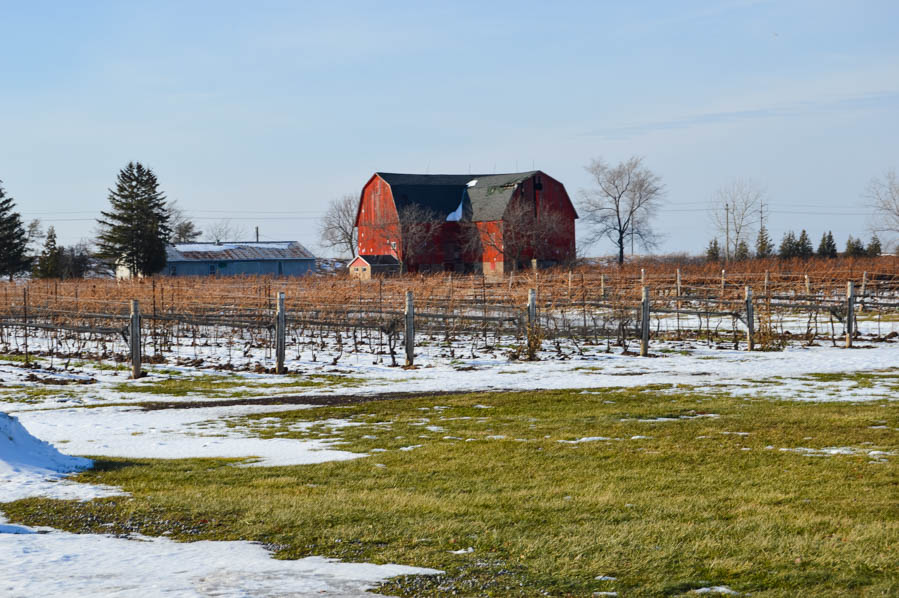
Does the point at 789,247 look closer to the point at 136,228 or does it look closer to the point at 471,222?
the point at 471,222

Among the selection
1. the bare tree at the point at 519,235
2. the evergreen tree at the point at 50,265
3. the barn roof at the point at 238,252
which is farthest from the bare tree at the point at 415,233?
the evergreen tree at the point at 50,265

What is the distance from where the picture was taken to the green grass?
5.67 m

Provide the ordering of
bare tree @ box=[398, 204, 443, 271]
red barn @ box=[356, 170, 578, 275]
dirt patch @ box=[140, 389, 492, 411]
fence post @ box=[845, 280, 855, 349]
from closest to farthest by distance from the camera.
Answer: dirt patch @ box=[140, 389, 492, 411], fence post @ box=[845, 280, 855, 349], red barn @ box=[356, 170, 578, 275], bare tree @ box=[398, 204, 443, 271]

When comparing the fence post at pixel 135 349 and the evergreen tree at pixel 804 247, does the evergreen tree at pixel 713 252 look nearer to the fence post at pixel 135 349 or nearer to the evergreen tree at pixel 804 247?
the evergreen tree at pixel 804 247

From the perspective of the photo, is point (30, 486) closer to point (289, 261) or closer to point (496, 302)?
point (496, 302)

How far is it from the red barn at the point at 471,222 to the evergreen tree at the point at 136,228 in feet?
51.9

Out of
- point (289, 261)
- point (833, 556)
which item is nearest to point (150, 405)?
point (833, 556)

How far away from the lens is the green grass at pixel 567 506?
567cm

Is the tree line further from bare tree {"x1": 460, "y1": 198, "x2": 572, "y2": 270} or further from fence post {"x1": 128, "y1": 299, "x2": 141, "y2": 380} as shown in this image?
fence post {"x1": 128, "y1": 299, "x2": 141, "y2": 380}

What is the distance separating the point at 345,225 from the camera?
375 ft

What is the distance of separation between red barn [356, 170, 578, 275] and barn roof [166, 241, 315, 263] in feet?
35.9

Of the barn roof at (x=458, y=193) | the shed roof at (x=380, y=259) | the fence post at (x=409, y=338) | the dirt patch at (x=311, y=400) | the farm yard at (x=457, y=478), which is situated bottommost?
the dirt patch at (x=311, y=400)

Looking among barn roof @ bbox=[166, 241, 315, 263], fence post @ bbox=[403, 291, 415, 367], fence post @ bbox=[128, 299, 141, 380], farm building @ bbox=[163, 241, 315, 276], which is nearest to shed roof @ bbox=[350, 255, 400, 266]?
farm building @ bbox=[163, 241, 315, 276]

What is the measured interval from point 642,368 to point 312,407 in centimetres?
808
